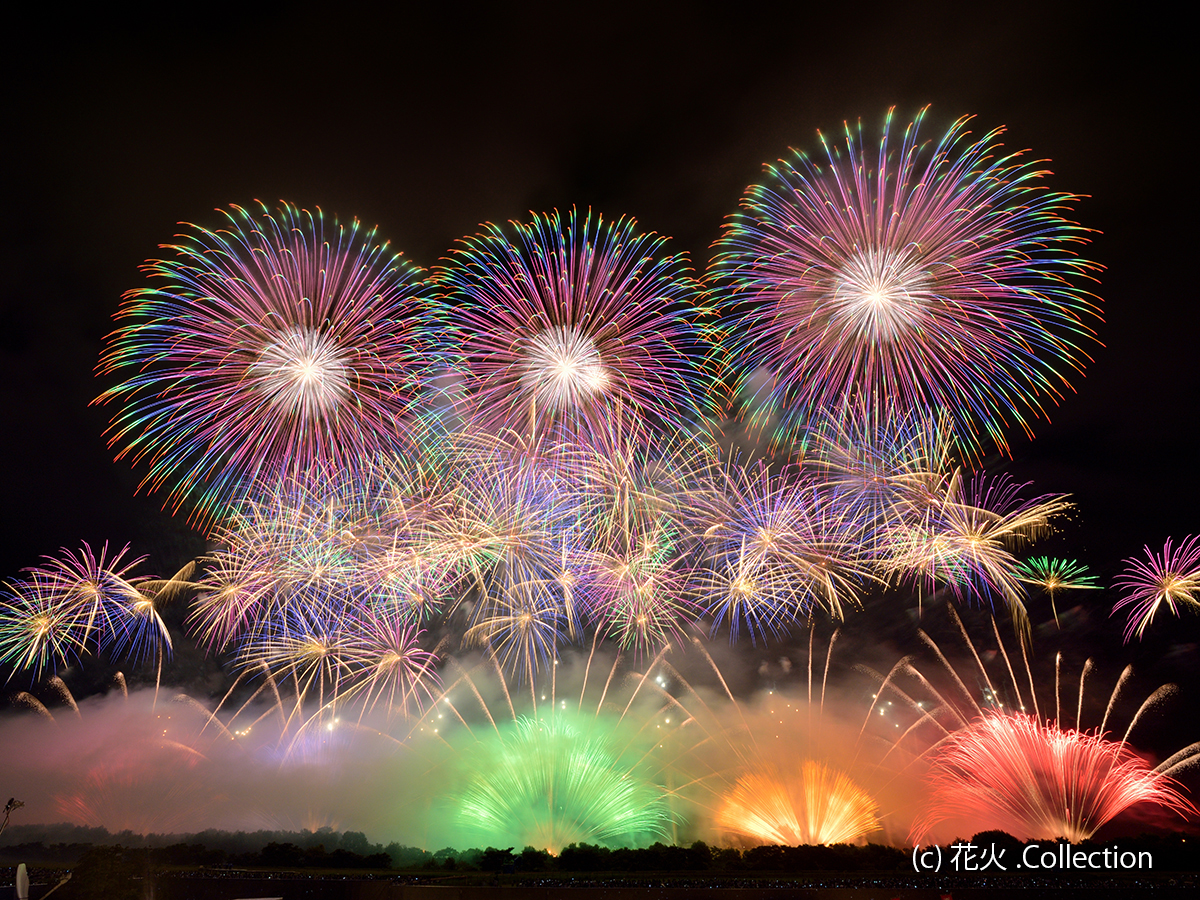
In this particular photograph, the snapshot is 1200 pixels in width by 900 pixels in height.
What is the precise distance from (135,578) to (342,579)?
48.8 ft

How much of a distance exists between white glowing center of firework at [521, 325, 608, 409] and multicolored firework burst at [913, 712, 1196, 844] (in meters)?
32.7

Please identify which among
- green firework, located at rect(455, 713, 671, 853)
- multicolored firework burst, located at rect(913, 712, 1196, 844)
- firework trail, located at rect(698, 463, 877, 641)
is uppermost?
firework trail, located at rect(698, 463, 877, 641)

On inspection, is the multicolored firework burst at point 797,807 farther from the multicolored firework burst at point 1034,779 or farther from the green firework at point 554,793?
the green firework at point 554,793

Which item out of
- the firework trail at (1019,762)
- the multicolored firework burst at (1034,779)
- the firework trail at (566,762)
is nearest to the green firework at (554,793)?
the firework trail at (566,762)

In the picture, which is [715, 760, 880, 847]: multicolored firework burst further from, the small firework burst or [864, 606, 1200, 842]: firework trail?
the small firework burst

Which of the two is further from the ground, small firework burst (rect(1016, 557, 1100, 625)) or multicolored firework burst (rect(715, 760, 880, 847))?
small firework burst (rect(1016, 557, 1100, 625))

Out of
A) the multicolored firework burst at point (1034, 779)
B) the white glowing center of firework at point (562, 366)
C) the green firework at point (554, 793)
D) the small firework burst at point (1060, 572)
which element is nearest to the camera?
the white glowing center of firework at point (562, 366)

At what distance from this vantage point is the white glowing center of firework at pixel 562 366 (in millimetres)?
27141

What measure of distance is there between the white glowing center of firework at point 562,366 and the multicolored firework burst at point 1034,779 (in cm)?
3270

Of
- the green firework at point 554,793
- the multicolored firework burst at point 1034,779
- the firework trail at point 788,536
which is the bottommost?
the green firework at point 554,793

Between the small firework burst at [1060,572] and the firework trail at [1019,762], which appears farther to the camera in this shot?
the small firework burst at [1060,572]

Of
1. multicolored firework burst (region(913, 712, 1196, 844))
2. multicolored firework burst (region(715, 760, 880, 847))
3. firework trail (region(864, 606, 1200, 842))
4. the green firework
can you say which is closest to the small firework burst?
firework trail (region(864, 606, 1200, 842))

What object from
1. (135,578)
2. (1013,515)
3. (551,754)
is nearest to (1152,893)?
(1013,515)

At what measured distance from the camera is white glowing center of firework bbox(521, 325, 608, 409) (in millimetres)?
27141
